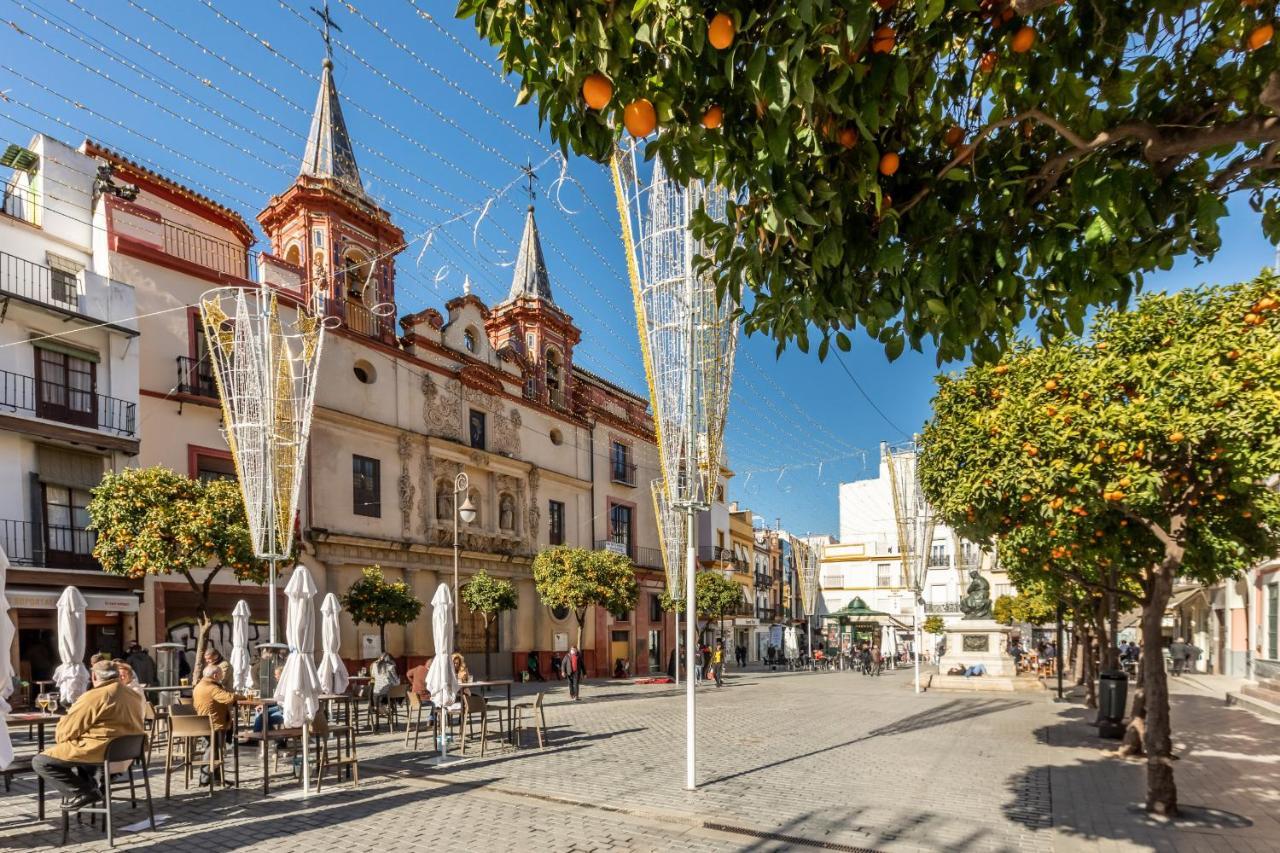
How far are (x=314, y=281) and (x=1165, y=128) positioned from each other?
78.2 feet

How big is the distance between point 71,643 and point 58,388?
9.10m

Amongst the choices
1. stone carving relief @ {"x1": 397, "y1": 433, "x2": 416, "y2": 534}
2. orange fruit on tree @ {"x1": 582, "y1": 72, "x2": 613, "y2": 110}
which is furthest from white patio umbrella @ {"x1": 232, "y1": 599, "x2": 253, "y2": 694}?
orange fruit on tree @ {"x1": 582, "y1": 72, "x2": 613, "y2": 110}

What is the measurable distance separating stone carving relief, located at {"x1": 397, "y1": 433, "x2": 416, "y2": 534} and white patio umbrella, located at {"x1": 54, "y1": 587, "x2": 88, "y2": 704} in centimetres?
1488

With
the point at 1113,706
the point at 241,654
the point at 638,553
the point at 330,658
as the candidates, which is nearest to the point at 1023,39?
the point at 330,658

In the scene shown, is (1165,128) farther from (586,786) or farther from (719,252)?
(586,786)

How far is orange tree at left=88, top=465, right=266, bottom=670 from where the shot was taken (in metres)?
15.2

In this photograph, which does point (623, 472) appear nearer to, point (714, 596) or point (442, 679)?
point (714, 596)

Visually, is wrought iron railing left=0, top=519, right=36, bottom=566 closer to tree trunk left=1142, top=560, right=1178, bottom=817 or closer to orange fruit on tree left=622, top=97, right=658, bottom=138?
orange fruit on tree left=622, top=97, right=658, bottom=138

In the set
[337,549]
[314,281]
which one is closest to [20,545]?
[337,549]

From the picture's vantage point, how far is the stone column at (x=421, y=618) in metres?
26.2

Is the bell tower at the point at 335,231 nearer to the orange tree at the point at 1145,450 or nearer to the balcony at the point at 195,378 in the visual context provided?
the balcony at the point at 195,378

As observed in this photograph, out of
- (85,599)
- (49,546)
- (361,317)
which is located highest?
(361,317)

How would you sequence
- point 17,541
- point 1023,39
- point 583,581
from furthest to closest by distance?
point 583,581, point 17,541, point 1023,39

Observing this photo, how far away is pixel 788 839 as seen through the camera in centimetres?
734
